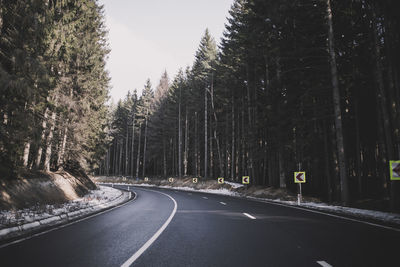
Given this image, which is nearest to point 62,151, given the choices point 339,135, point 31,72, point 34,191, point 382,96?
point 34,191

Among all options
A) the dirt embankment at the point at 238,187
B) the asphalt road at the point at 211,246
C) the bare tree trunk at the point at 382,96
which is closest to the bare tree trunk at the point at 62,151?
the asphalt road at the point at 211,246

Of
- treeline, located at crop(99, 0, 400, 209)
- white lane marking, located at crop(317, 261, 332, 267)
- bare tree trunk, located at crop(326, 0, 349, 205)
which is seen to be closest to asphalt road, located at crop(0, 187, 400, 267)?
white lane marking, located at crop(317, 261, 332, 267)

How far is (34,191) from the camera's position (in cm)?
1281

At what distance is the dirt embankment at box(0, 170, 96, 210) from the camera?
10.8 metres

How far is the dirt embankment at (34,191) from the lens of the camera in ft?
35.4

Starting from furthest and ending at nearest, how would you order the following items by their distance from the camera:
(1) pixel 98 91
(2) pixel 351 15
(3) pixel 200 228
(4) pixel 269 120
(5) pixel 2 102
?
1. (1) pixel 98 91
2. (4) pixel 269 120
3. (2) pixel 351 15
4. (5) pixel 2 102
5. (3) pixel 200 228

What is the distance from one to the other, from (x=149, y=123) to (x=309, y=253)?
52796 millimetres

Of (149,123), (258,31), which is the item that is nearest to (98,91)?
(258,31)

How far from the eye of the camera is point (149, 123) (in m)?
55.7

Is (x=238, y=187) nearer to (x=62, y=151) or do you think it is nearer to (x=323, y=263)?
(x=62, y=151)

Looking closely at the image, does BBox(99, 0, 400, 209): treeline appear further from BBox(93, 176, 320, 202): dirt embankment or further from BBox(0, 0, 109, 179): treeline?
BBox(0, 0, 109, 179): treeline

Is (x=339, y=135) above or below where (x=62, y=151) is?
above

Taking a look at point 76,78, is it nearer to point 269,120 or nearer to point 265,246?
point 269,120

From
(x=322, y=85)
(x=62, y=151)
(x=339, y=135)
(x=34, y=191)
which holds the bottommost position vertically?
(x=34, y=191)
